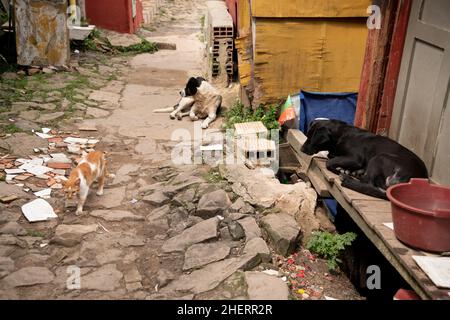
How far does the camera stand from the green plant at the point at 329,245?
505 centimetres

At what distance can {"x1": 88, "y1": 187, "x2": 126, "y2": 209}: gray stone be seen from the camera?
20.5 feet

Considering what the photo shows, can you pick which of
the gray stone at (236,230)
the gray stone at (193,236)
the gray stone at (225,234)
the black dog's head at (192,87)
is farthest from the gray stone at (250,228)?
the black dog's head at (192,87)

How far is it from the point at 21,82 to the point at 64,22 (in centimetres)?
168

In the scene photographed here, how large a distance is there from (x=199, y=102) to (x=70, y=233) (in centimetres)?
461

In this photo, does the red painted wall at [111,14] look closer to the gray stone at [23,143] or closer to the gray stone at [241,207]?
the gray stone at [23,143]

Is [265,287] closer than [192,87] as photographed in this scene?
Yes

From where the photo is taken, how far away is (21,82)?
33.2ft

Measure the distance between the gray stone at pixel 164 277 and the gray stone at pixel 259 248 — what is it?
2.47 feet

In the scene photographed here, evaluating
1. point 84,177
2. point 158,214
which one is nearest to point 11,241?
point 84,177

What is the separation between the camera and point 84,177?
598cm

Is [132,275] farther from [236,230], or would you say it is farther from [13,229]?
[13,229]

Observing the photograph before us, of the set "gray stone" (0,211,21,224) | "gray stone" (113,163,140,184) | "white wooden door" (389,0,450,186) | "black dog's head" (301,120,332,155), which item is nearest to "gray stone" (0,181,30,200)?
"gray stone" (0,211,21,224)

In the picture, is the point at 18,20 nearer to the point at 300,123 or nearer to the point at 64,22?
the point at 64,22

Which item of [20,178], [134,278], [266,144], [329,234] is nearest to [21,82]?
[20,178]
